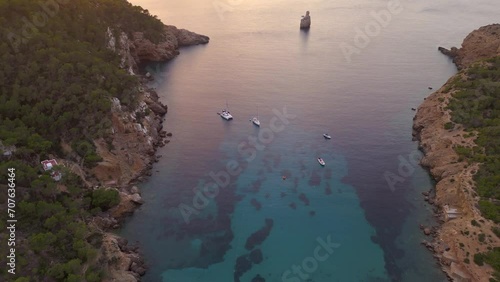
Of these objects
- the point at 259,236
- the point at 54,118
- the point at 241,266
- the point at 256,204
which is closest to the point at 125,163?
the point at 54,118


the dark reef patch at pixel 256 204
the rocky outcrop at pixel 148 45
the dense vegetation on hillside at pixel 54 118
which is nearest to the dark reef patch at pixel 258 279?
the dark reef patch at pixel 256 204

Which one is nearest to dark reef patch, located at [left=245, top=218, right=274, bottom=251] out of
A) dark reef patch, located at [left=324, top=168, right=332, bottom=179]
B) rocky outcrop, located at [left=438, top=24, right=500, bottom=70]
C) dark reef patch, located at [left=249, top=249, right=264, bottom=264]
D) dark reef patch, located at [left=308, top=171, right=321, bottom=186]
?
dark reef patch, located at [left=249, top=249, right=264, bottom=264]

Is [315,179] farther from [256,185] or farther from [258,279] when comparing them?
[258,279]

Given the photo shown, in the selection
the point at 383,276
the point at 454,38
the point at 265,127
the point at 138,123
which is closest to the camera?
the point at 383,276

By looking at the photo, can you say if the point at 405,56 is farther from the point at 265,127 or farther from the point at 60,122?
the point at 60,122

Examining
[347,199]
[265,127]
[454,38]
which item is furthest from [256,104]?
[454,38]

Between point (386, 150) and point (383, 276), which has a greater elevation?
point (386, 150)
